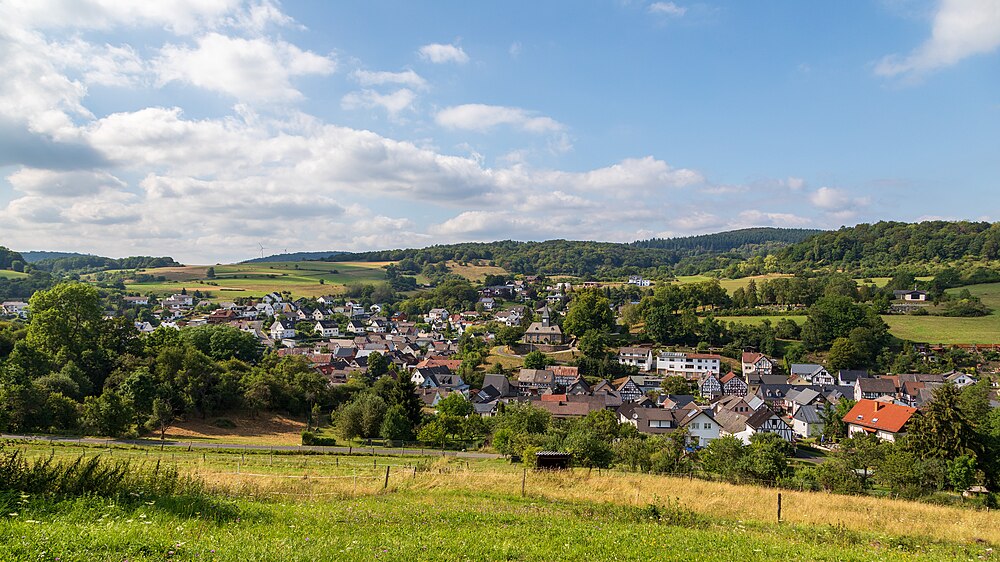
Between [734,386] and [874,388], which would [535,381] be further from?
[874,388]

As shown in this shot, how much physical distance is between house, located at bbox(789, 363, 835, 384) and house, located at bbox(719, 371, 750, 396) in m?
7.33

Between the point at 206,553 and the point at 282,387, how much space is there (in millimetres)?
44729

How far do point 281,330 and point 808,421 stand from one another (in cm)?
8844

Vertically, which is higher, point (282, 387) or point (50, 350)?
point (50, 350)

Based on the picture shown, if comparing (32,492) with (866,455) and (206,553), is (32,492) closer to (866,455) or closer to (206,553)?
(206,553)

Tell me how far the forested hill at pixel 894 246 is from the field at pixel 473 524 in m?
128

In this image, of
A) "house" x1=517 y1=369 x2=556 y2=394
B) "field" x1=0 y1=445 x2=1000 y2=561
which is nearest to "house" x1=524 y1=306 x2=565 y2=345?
"house" x1=517 y1=369 x2=556 y2=394

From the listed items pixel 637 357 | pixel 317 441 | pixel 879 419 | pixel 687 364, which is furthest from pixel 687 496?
pixel 637 357

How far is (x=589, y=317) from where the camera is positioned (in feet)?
302

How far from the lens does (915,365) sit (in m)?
71.7

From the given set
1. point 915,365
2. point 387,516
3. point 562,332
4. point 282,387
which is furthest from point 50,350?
point 915,365

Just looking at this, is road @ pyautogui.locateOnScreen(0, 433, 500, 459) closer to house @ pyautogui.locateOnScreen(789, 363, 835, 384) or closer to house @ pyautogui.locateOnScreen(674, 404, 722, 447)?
house @ pyautogui.locateOnScreen(674, 404, 722, 447)

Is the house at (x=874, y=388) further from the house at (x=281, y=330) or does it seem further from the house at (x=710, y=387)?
the house at (x=281, y=330)

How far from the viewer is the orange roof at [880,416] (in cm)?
4808
